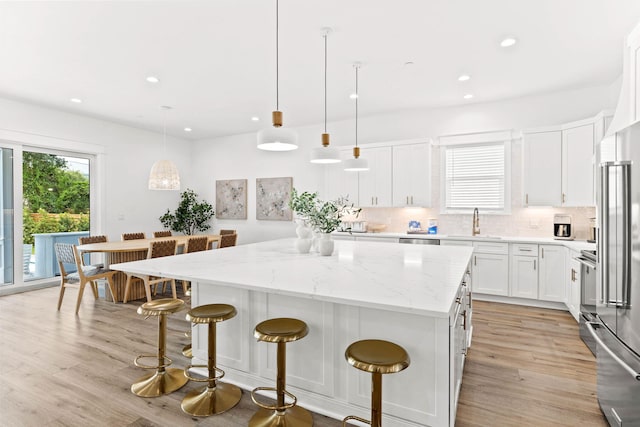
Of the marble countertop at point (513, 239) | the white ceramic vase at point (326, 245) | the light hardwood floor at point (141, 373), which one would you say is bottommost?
the light hardwood floor at point (141, 373)

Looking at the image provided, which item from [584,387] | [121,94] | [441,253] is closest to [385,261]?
[441,253]

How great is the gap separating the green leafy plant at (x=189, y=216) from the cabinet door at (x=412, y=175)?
14.6 ft

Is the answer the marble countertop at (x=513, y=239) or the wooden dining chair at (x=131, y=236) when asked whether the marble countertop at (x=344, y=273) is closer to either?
the marble countertop at (x=513, y=239)

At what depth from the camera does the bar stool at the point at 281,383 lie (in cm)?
185

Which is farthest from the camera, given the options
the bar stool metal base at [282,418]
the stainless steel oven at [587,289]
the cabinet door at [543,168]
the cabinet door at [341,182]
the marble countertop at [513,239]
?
the cabinet door at [341,182]

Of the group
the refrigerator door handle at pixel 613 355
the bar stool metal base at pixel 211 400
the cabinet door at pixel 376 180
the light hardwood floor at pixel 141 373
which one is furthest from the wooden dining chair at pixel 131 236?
the refrigerator door handle at pixel 613 355

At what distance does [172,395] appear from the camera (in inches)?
92.8

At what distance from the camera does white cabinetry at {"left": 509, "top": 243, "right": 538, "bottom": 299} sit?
4.39m

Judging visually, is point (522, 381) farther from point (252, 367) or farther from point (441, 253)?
point (252, 367)

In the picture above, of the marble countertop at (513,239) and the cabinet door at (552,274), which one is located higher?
the marble countertop at (513,239)

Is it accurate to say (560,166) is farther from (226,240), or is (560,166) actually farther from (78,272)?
(78,272)

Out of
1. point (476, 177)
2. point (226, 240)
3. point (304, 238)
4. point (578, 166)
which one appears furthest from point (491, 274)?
point (226, 240)

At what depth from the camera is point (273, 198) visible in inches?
275

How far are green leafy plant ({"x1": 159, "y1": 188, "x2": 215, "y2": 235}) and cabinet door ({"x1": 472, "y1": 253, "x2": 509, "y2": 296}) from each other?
223 inches
